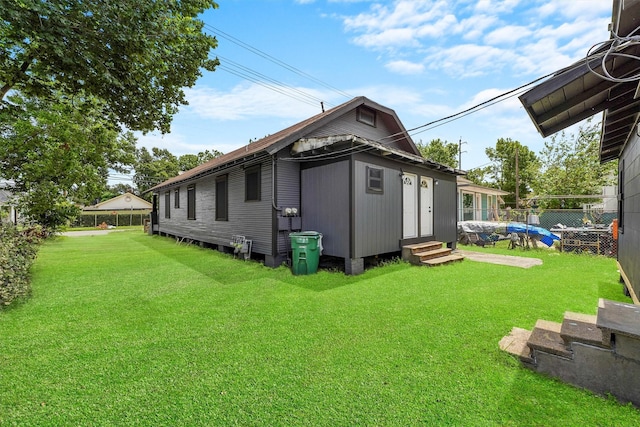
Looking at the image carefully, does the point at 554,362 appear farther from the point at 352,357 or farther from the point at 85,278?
the point at 85,278

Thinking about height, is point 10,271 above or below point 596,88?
below

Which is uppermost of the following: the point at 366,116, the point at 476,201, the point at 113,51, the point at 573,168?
the point at 366,116

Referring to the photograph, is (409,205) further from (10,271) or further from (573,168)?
(573,168)

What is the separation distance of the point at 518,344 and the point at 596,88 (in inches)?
107

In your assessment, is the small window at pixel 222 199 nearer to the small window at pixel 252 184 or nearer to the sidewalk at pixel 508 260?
the small window at pixel 252 184

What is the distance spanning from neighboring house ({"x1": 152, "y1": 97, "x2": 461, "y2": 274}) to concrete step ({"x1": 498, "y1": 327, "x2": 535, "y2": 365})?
11.1 ft

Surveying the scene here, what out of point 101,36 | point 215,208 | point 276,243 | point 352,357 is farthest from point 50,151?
point 352,357

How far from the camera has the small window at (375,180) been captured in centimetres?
639

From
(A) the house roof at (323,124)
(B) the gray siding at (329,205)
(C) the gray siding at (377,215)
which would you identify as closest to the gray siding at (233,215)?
(A) the house roof at (323,124)

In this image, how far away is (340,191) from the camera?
621 centimetres

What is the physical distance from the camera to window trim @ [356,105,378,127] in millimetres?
8812

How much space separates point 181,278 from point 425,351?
5052mm

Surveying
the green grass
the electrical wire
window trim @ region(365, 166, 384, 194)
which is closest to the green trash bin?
the green grass

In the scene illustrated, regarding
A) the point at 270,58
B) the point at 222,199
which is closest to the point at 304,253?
the point at 222,199
